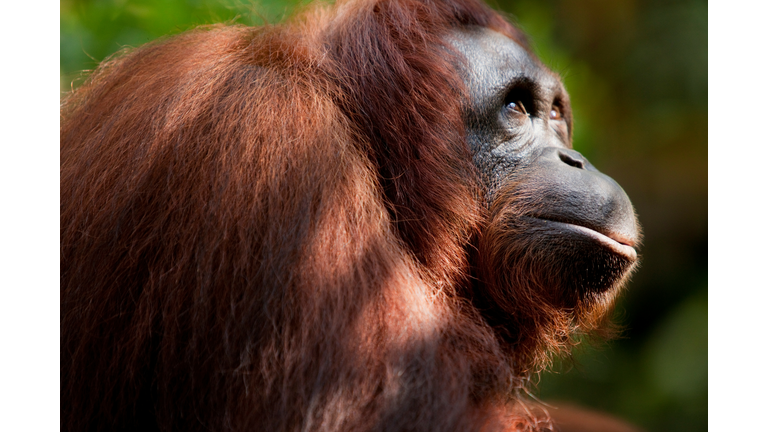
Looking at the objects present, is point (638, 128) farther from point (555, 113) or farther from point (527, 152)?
point (527, 152)

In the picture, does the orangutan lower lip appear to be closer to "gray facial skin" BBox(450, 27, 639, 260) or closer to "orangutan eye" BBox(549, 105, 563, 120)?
"gray facial skin" BBox(450, 27, 639, 260)

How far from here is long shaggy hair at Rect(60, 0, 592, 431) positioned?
1019 mm

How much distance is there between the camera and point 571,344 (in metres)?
1.67

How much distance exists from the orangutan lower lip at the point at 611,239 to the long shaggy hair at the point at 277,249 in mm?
185

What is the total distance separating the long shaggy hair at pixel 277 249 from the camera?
1019 mm

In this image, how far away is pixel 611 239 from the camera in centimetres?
138

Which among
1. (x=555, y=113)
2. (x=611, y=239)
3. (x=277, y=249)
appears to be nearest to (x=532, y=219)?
(x=611, y=239)

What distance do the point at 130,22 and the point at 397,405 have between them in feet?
5.93

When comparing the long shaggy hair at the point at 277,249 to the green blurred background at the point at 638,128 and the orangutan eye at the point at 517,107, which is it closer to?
the orangutan eye at the point at 517,107

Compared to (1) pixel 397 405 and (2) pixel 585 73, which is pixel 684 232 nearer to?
(2) pixel 585 73

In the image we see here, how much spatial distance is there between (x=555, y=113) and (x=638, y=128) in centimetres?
133

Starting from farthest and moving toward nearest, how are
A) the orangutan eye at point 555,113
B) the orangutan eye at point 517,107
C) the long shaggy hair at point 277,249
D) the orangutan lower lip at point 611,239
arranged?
1. the orangutan eye at point 555,113
2. the orangutan eye at point 517,107
3. the orangutan lower lip at point 611,239
4. the long shaggy hair at point 277,249

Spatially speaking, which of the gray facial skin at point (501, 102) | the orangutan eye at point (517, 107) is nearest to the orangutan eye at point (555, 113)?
the gray facial skin at point (501, 102)
